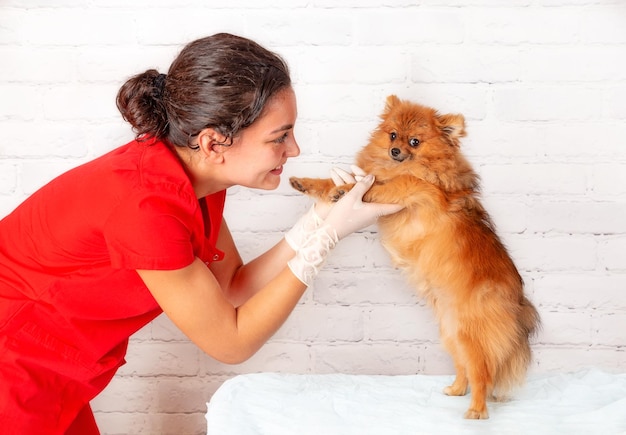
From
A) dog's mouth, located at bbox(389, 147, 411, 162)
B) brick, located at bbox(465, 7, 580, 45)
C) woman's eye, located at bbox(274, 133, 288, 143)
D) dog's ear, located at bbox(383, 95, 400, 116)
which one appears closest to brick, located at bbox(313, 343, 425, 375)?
dog's mouth, located at bbox(389, 147, 411, 162)

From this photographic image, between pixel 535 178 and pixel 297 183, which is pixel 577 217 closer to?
pixel 535 178

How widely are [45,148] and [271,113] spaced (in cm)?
102

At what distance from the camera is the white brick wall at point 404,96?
2027mm

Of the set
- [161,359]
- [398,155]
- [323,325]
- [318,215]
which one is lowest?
[161,359]

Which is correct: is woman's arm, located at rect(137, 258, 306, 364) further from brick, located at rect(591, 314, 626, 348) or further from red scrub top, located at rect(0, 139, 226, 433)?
brick, located at rect(591, 314, 626, 348)

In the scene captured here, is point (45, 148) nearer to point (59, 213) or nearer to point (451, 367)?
point (59, 213)

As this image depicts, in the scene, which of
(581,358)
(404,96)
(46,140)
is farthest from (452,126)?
(46,140)

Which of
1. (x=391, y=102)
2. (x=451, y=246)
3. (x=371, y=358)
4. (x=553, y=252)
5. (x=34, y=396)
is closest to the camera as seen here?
(x=34, y=396)

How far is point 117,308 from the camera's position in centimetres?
152

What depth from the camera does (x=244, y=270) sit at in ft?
6.30

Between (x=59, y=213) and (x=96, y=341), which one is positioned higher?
(x=59, y=213)

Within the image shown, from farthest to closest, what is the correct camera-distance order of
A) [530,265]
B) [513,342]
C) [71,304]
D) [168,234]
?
[530,265]
[513,342]
[71,304]
[168,234]

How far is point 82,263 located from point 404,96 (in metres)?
1.13

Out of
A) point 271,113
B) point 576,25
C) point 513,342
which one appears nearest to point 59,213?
point 271,113
